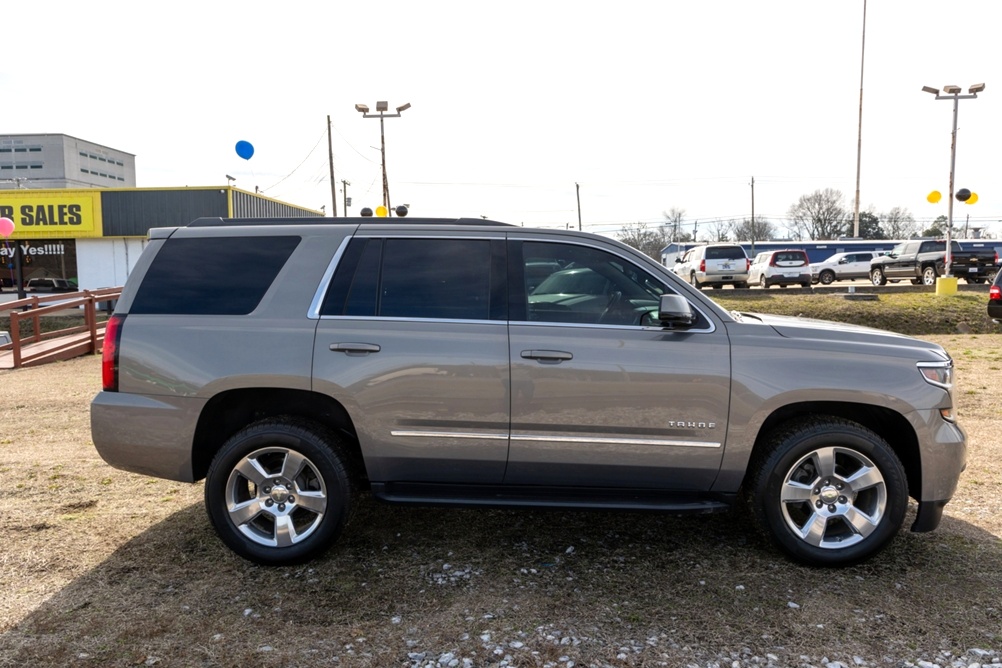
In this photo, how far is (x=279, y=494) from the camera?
13.7ft

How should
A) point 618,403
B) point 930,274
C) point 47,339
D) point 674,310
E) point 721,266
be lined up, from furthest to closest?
point 930,274 < point 721,266 < point 47,339 < point 618,403 < point 674,310

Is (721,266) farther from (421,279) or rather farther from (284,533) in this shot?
(284,533)

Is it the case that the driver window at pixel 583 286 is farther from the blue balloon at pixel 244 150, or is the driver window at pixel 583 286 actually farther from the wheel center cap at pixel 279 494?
the blue balloon at pixel 244 150

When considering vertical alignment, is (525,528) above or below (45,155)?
below

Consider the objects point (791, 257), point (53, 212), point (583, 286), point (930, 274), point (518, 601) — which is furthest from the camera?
point (53, 212)

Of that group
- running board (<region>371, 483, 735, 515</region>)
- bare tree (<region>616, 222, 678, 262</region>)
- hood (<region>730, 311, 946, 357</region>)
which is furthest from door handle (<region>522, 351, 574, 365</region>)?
bare tree (<region>616, 222, 678, 262</region>)

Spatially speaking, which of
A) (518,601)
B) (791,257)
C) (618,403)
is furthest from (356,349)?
(791,257)

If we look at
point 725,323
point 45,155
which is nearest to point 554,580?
point 725,323

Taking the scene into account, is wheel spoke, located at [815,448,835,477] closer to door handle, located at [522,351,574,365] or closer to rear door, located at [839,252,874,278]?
door handle, located at [522,351,574,365]

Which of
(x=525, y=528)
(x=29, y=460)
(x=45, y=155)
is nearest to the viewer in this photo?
(x=525, y=528)

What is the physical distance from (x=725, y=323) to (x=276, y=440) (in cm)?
249

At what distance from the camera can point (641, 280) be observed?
426cm

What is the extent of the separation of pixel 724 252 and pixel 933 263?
24.8 ft

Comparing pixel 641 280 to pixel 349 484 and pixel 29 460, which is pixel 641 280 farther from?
pixel 29 460
